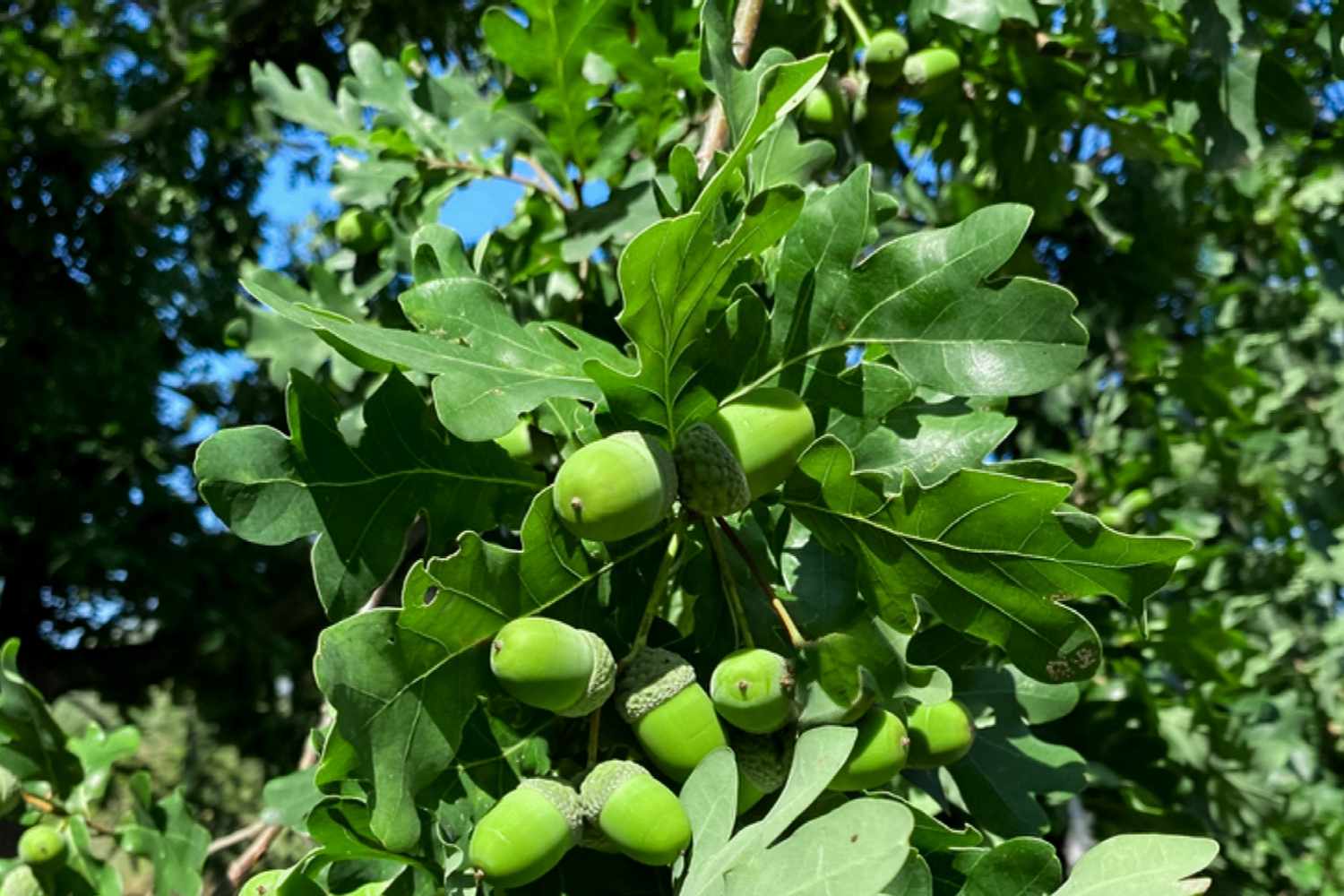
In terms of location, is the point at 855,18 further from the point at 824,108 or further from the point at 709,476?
the point at 709,476

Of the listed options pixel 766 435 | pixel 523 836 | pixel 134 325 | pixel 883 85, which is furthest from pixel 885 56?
pixel 134 325

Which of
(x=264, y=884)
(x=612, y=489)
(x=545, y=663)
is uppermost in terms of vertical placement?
(x=612, y=489)

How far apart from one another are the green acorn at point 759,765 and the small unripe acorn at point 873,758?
0.04 metres

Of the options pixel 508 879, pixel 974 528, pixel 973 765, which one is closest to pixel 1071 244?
pixel 973 765

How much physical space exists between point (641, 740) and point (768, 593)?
177 mm

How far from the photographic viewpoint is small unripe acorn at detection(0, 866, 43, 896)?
1624 mm

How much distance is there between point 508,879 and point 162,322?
638 centimetres

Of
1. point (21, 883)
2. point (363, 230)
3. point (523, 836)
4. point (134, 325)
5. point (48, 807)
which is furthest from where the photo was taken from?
point (134, 325)

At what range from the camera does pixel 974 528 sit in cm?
96

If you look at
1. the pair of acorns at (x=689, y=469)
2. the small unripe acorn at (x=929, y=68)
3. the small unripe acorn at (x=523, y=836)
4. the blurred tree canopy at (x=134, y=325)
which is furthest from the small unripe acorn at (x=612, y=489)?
the blurred tree canopy at (x=134, y=325)

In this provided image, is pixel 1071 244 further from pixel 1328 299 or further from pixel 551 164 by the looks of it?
pixel 551 164

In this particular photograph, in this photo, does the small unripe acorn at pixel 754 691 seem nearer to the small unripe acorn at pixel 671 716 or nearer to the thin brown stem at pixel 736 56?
the small unripe acorn at pixel 671 716

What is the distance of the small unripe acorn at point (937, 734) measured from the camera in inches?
43.4

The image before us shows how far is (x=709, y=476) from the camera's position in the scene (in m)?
0.99
